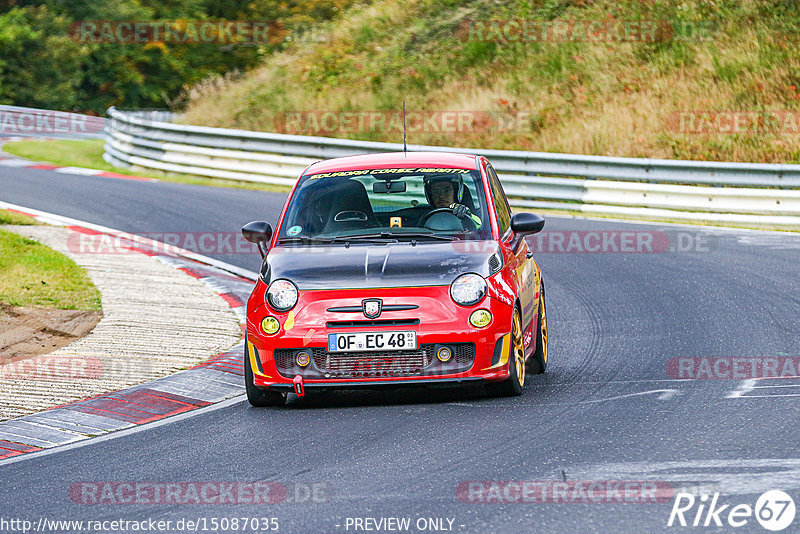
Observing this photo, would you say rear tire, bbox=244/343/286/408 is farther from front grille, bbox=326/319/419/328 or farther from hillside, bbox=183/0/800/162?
hillside, bbox=183/0/800/162

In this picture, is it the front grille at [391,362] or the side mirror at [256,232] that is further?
the side mirror at [256,232]

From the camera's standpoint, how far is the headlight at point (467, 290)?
26.4 ft

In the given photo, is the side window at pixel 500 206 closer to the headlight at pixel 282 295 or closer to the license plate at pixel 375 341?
the license plate at pixel 375 341

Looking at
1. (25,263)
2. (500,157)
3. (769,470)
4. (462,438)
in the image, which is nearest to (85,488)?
(462,438)

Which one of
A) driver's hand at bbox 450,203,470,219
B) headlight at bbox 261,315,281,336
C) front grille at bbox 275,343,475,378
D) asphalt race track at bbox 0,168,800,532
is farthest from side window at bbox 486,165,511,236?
headlight at bbox 261,315,281,336

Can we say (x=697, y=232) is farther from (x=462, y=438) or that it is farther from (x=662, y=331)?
(x=462, y=438)

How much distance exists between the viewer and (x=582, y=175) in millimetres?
20469

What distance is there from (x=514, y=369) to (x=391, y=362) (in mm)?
862

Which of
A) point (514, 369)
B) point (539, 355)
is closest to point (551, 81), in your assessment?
point (539, 355)

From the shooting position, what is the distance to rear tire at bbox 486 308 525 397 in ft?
26.8

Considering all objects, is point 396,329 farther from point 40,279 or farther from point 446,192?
point 40,279

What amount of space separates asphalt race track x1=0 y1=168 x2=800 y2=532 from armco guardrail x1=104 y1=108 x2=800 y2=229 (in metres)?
6.58

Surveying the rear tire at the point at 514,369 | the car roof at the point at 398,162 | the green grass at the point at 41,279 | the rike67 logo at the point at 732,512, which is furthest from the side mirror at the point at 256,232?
the rike67 logo at the point at 732,512

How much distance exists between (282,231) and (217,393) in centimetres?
129
